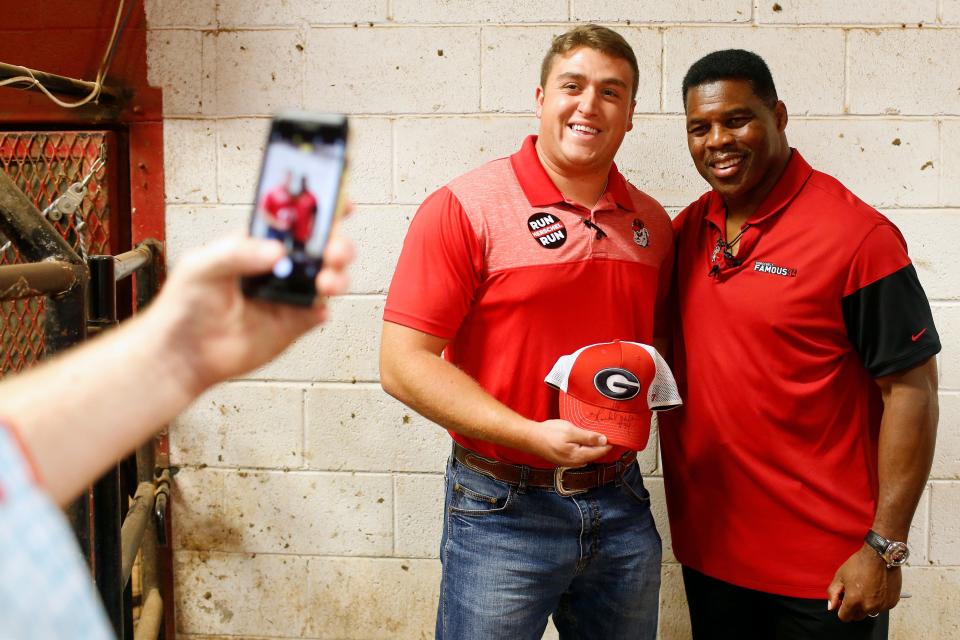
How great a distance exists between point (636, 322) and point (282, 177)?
1.02 metres

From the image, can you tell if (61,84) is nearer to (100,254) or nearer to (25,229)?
(100,254)

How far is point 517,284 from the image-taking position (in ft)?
4.88

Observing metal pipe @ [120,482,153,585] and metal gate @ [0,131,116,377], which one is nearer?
metal pipe @ [120,482,153,585]

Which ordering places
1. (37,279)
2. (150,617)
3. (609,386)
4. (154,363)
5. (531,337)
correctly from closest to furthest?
(154,363)
(37,279)
(609,386)
(531,337)
(150,617)

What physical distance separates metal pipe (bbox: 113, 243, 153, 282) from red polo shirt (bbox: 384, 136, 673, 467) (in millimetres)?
610

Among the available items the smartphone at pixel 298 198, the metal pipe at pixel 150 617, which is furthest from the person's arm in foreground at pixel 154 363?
the metal pipe at pixel 150 617

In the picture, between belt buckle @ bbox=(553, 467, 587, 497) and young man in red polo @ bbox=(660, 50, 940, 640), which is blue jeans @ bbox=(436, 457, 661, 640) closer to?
belt buckle @ bbox=(553, 467, 587, 497)

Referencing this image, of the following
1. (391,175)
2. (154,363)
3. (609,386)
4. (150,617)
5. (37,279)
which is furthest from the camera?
(391,175)

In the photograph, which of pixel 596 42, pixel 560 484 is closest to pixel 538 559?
pixel 560 484

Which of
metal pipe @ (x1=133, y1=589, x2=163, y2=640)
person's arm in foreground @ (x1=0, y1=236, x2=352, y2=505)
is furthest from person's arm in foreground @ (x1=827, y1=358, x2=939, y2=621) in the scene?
metal pipe @ (x1=133, y1=589, x2=163, y2=640)

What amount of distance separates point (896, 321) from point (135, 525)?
1.62 m

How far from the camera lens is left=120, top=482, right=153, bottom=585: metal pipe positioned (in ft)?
5.26

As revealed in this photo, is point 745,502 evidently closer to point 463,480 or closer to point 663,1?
point 463,480

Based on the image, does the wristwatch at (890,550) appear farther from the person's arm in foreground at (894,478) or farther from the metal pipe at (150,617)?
the metal pipe at (150,617)
